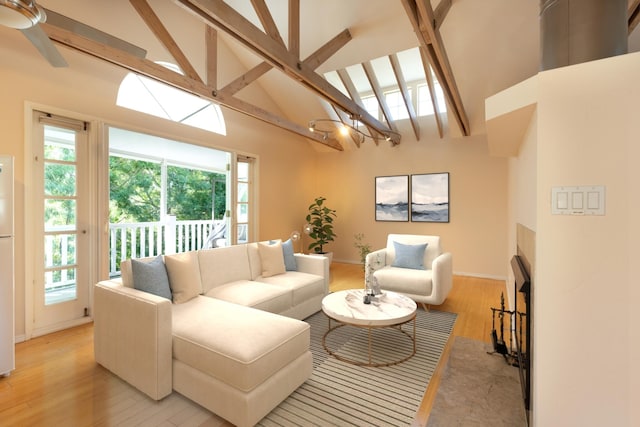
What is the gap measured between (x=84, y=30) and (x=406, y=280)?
361 centimetres

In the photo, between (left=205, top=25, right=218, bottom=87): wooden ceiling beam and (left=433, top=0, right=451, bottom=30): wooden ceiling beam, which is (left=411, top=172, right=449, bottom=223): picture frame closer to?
(left=433, top=0, right=451, bottom=30): wooden ceiling beam

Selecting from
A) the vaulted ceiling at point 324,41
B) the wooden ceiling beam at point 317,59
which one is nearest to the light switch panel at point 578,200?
the vaulted ceiling at point 324,41

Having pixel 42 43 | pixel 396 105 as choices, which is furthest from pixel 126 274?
pixel 396 105

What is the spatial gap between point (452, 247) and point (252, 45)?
15.8 feet

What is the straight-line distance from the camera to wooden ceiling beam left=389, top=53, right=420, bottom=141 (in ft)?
14.6

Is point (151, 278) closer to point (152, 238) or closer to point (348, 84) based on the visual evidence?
point (152, 238)

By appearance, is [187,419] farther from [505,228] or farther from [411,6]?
[505,228]

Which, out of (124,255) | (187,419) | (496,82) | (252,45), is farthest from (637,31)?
(124,255)

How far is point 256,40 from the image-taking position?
252 centimetres

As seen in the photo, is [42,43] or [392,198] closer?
[42,43]

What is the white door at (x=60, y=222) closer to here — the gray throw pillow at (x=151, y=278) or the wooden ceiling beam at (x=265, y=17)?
the gray throw pillow at (x=151, y=278)

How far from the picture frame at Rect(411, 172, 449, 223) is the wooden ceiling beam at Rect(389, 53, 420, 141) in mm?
842

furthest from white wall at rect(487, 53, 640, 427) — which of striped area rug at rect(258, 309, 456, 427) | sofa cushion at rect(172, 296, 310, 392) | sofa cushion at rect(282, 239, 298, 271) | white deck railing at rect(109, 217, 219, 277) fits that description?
white deck railing at rect(109, 217, 219, 277)

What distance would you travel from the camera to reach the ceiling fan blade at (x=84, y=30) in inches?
62.8
